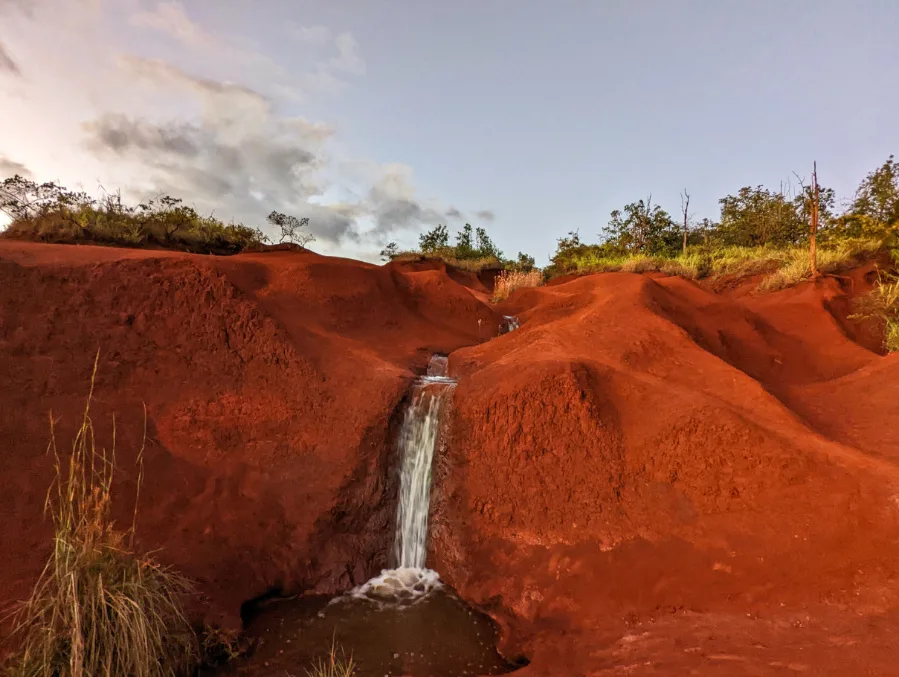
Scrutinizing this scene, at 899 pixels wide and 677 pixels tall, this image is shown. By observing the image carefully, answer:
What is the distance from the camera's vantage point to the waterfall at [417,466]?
21.4 ft

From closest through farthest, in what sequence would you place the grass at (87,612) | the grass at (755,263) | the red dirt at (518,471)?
the grass at (87,612), the red dirt at (518,471), the grass at (755,263)

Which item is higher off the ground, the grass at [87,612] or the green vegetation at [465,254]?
the green vegetation at [465,254]

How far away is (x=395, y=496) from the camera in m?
6.80

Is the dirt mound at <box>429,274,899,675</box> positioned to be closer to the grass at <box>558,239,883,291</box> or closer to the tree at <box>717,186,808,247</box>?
the grass at <box>558,239,883,291</box>

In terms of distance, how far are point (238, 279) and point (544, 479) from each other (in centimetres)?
735

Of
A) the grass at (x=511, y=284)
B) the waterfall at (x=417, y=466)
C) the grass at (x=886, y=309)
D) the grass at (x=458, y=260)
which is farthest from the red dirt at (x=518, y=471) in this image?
the grass at (x=458, y=260)

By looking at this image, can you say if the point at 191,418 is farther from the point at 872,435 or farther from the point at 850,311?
the point at 850,311

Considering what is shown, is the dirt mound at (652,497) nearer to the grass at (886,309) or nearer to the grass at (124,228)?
the grass at (886,309)

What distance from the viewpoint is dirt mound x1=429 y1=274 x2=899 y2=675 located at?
4.62 m

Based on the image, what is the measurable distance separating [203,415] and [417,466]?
3160 millimetres

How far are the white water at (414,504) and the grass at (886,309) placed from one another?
34.6ft

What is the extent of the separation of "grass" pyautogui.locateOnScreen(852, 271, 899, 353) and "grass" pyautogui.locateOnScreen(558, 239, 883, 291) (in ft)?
6.20

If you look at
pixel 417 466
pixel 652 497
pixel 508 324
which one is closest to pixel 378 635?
pixel 417 466

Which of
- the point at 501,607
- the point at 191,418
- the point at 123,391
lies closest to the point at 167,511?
the point at 191,418
